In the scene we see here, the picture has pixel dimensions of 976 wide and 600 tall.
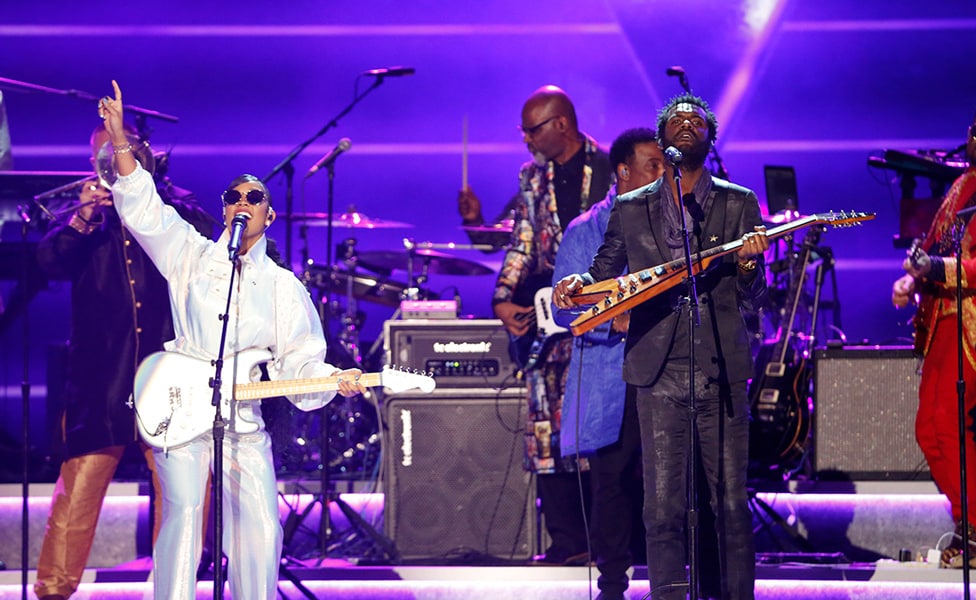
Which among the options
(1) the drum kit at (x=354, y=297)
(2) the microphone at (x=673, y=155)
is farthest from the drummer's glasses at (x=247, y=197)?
(1) the drum kit at (x=354, y=297)

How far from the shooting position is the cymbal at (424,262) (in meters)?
8.09

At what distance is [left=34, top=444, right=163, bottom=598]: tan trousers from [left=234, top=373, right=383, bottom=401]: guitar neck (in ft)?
3.88

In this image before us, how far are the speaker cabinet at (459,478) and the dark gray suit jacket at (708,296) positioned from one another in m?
1.82

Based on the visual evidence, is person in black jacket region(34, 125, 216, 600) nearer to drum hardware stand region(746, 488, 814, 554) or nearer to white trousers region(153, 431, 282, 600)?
white trousers region(153, 431, 282, 600)

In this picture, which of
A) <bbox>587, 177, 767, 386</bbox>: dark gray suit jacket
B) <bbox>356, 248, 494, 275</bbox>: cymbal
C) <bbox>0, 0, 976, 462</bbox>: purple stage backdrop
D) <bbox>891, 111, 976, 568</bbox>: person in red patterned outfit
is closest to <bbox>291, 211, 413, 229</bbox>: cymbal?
<bbox>356, 248, 494, 275</bbox>: cymbal

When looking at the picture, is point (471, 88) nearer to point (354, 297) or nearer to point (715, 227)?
point (354, 297)

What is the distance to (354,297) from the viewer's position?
28.1 feet

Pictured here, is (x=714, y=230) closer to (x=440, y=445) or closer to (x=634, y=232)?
(x=634, y=232)

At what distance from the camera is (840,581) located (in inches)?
244

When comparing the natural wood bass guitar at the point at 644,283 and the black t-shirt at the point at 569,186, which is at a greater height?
the black t-shirt at the point at 569,186

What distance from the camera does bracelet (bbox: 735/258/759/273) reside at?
4809 millimetres

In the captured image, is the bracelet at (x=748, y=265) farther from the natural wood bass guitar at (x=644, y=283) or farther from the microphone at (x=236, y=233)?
the microphone at (x=236, y=233)

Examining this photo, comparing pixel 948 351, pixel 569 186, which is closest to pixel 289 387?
pixel 569 186

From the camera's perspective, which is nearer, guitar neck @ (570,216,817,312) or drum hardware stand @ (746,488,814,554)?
guitar neck @ (570,216,817,312)
